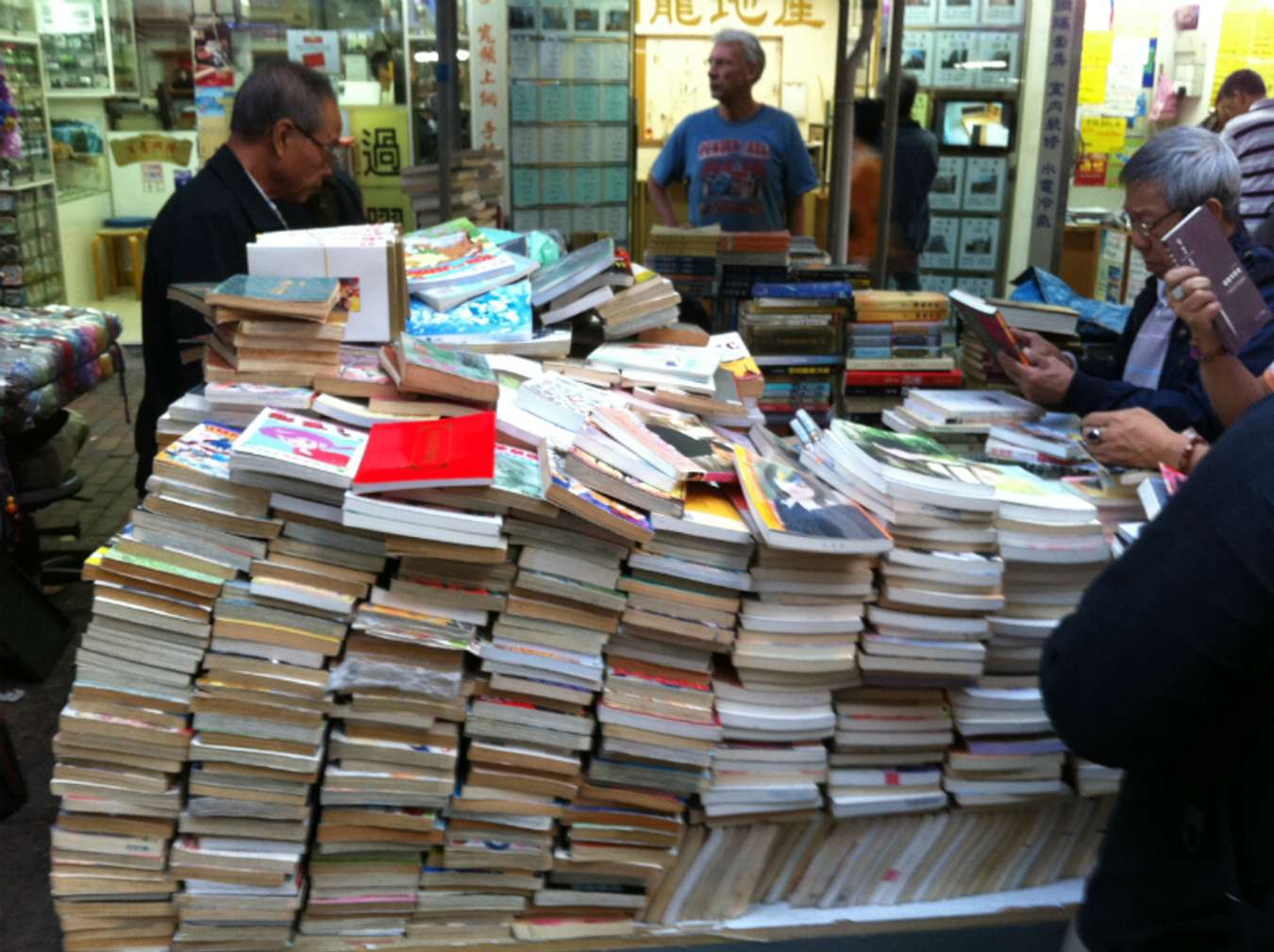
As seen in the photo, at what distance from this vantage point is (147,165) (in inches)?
→ 310

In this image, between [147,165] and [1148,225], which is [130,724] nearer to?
[1148,225]

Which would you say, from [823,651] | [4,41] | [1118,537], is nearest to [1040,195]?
[1118,537]

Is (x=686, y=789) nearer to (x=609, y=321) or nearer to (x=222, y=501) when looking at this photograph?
(x=222, y=501)

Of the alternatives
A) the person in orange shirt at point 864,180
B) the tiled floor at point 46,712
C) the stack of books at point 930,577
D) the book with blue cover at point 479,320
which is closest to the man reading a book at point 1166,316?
the stack of books at point 930,577

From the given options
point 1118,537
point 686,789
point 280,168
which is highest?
point 280,168

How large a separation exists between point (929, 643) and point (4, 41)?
6848 mm

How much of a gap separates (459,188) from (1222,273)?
11.1 feet

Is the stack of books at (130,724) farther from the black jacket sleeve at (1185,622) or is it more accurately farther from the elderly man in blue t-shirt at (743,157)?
the elderly man in blue t-shirt at (743,157)

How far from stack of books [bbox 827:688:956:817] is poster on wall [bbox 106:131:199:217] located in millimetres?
6622

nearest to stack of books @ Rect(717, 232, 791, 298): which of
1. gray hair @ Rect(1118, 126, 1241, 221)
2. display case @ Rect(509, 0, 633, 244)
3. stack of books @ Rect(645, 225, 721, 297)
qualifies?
stack of books @ Rect(645, 225, 721, 297)

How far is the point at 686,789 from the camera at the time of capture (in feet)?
6.78

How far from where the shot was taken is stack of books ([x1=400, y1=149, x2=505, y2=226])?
493cm

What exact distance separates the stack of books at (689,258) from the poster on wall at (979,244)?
13.4 ft

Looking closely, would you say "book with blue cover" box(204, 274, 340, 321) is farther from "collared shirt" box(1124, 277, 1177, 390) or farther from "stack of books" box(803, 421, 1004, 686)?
"collared shirt" box(1124, 277, 1177, 390)
